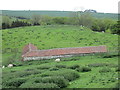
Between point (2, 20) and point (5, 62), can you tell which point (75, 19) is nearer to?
point (2, 20)

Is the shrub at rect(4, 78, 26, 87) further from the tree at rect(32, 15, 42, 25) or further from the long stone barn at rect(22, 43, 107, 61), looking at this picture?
the tree at rect(32, 15, 42, 25)

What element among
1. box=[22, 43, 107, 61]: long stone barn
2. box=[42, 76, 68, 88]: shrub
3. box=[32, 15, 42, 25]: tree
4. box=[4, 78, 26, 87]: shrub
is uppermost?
box=[32, 15, 42, 25]: tree

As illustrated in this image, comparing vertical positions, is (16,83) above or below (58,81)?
below

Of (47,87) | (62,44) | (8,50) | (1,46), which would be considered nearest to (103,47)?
(62,44)

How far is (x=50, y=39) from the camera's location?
69.2 m

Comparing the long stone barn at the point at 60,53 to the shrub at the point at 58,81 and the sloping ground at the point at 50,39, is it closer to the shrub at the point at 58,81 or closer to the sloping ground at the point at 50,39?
the sloping ground at the point at 50,39

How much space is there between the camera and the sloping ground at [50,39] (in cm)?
6050

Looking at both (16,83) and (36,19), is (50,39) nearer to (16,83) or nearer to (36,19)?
(16,83)

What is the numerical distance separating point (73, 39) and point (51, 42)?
649 centimetres

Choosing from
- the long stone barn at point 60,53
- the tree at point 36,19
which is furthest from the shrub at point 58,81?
the tree at point 36,19

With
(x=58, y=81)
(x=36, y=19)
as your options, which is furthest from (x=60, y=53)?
(x=36, y=19)

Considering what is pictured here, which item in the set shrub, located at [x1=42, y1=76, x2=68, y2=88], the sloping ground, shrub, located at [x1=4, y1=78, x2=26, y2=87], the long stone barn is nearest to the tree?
the sloping ground

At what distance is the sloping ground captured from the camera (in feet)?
198

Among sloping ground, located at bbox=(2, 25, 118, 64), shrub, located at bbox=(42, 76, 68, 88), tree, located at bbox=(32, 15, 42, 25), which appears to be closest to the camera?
shrub, located at bbox=(42, 76, 68, 88)
